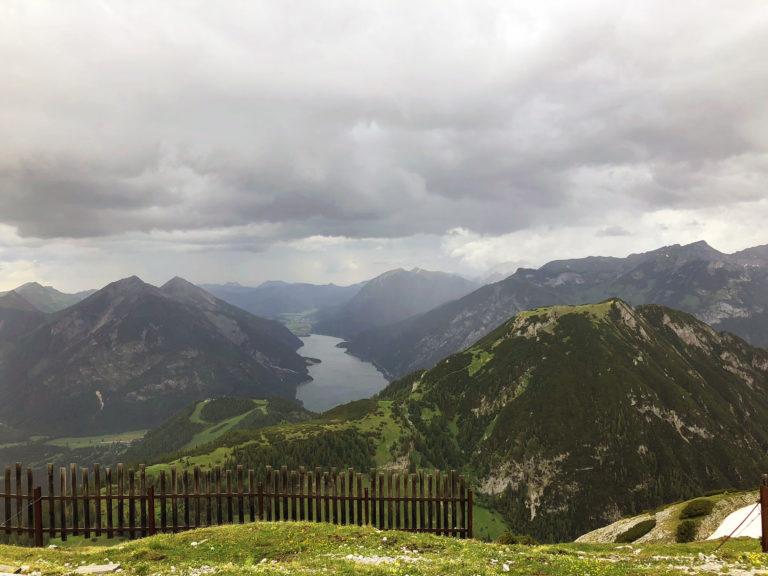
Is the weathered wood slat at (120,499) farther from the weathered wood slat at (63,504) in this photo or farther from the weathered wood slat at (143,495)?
the weathered wood slat at (63,504)

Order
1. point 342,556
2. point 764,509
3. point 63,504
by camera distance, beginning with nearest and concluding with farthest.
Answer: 1. point 764,509
2. point 342,556
3. point 63,504

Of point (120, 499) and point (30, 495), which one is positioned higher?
point (30, 495)

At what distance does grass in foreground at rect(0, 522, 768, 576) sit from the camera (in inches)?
549

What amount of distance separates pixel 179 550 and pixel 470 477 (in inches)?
8018

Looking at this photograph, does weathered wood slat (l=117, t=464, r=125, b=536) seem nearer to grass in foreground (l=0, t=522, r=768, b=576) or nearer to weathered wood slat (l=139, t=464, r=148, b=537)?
weathered wood slat (l=139, t=464, r=148, b=537)

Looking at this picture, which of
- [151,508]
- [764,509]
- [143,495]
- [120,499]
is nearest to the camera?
[764,509]

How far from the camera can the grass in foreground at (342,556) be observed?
1395cm

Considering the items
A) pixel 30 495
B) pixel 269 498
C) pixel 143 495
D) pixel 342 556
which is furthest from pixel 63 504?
pixel 342 556

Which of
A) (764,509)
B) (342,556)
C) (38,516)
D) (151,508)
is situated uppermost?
(764,509)

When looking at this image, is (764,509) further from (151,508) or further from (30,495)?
(30,495)

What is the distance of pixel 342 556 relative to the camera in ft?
51.2

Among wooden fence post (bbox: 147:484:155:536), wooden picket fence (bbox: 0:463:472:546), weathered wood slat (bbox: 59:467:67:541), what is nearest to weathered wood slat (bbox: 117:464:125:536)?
wooden picket fence (bbox: 0:463:472:546)

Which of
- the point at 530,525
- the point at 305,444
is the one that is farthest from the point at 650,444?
the point at 305,444

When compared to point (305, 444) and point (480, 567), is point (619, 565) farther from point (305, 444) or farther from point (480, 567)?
point (305, 444)
